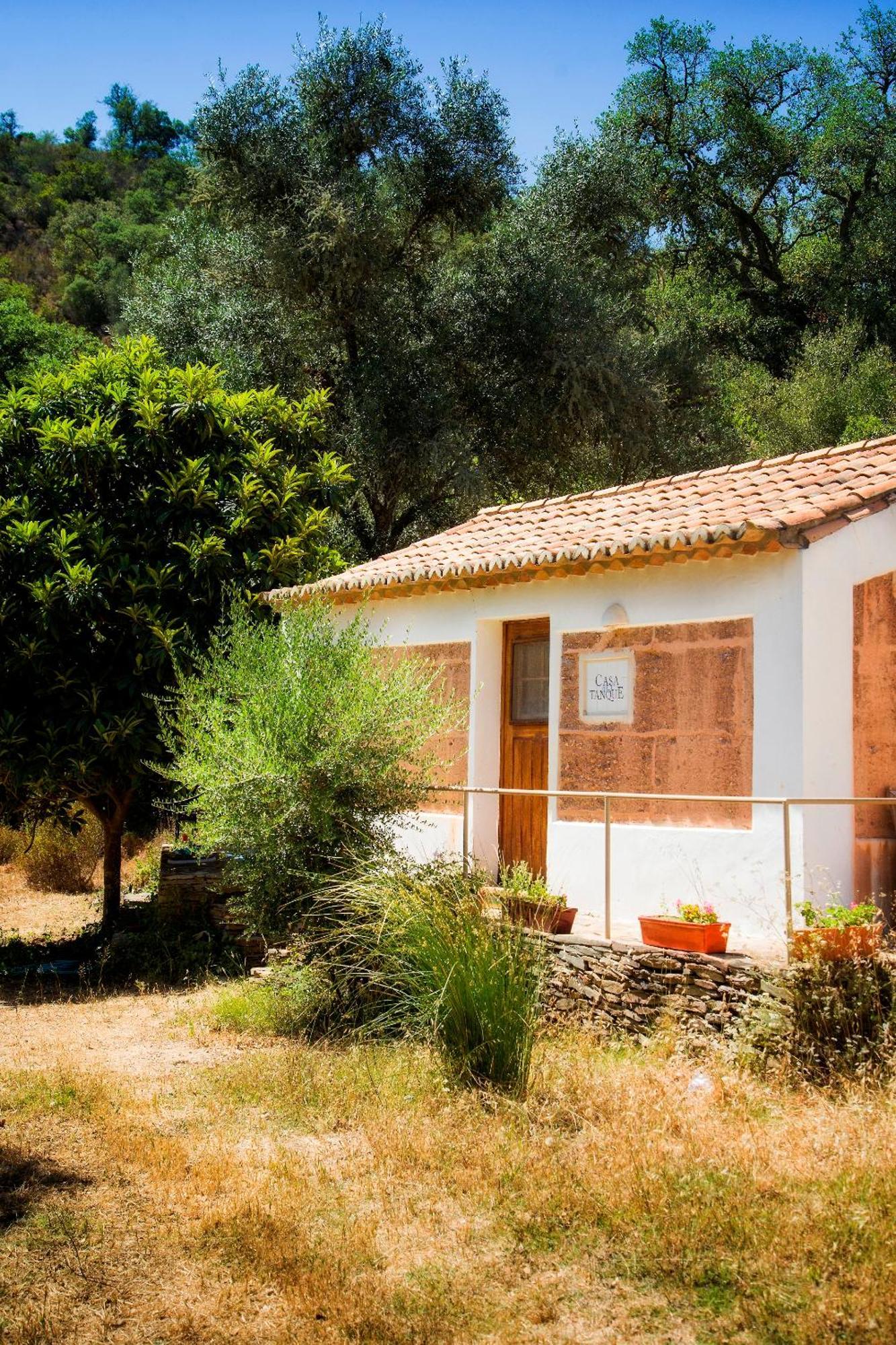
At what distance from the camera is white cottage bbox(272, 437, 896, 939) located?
7836 millimetres

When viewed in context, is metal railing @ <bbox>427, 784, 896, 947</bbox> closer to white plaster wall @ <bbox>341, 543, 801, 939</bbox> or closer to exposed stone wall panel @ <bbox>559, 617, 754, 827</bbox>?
exposed stone wall panel @ <bbox>559, 617, 754, 827</bbox>

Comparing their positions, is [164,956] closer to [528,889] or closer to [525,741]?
[525,741]

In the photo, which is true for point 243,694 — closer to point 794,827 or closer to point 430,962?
point 430,962

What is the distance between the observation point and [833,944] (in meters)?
6.61

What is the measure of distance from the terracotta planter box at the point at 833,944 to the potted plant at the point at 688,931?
2.13 feet

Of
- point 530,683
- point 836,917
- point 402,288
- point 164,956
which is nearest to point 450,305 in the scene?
point 402,288

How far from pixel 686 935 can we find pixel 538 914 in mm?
1170

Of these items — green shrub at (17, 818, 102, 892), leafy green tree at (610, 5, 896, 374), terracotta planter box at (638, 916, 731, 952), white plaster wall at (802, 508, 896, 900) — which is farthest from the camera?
leafy green tree at (610, 5, 896, 374)

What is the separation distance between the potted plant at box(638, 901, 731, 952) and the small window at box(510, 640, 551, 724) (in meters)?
2.89

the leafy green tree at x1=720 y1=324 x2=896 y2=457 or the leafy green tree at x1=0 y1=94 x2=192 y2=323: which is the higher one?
the leafy green tree at x1=0 y1=94 x2=192 y2=323

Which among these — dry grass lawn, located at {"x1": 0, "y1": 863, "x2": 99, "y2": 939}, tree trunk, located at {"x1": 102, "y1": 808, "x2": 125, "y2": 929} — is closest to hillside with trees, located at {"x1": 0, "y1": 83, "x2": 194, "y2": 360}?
dry grass lawn, located at {"x1": 0, "y1": 863, "x2": 99, "y2": 939}

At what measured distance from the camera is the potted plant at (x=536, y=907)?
26.6 ft

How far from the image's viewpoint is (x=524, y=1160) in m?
5.32

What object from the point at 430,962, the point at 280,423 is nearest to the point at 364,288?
the point at 280,423
